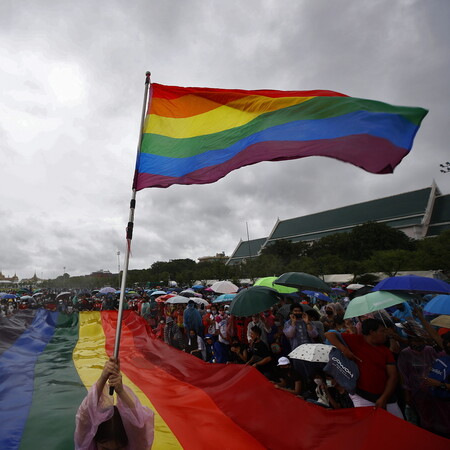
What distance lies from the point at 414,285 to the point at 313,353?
8.65 feet

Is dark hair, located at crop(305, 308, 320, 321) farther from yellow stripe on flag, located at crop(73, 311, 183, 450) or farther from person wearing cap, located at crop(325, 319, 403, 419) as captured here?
yellow stripe on flag, located at crop(73, 311, 183, 450)

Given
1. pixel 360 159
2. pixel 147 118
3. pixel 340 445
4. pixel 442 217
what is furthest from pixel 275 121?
pixel 442 217

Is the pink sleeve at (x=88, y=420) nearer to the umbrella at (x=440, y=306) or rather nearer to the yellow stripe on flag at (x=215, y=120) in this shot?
the yellow stripe on flag at (x=215, y=120)

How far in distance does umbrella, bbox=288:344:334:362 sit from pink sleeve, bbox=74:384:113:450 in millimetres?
2878

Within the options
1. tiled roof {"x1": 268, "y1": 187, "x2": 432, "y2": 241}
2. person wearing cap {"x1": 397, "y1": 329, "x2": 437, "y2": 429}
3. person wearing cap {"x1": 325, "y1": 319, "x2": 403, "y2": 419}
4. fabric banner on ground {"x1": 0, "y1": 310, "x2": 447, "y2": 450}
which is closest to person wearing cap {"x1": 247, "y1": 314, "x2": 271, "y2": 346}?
fabric banner on ground {"x1": 0, "y1": 310, "x2": 447, "y2": 450}

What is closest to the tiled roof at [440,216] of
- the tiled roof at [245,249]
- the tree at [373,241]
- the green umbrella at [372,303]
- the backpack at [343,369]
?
the tree at [373,241]

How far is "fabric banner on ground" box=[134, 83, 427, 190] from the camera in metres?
2.85

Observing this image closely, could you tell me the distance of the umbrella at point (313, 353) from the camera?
13.9 ft

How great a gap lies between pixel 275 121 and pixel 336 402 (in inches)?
144

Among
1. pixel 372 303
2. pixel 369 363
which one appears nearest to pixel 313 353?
pixel 369 363

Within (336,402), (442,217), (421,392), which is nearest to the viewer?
(421,392)

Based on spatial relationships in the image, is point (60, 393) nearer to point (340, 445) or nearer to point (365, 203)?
point (340, 445)

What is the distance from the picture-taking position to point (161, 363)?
209 inches

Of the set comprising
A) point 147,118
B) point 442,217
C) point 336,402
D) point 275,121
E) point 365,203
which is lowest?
point 336,402
